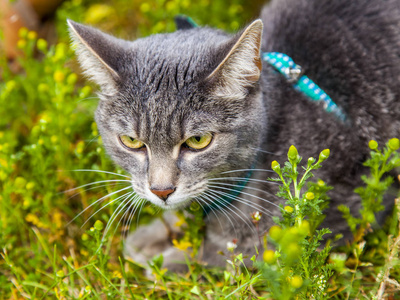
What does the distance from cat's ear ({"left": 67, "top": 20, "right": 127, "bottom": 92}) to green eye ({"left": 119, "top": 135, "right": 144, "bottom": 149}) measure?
0.23 meters

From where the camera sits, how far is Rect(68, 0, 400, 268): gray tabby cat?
167 cm

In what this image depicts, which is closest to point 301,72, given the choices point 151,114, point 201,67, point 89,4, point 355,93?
point 355,93

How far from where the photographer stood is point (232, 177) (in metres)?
1.79

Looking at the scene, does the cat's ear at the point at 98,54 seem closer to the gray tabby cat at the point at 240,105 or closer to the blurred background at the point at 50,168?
the gray tabby cat at the point at 240,105

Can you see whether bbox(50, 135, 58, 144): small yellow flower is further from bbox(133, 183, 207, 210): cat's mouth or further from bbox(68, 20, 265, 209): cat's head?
bbox(133, 183, 207, 210): cat's mouth

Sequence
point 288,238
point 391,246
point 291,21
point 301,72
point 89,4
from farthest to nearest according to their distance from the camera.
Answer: point 89,4, point 291,21, point 301,72, point 391,246, point 288,238

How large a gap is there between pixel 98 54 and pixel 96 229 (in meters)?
0.75

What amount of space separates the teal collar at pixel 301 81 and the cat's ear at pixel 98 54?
76 centimetres

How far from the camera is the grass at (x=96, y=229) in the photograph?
1466 millimetres

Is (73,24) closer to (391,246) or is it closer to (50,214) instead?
(50,214)

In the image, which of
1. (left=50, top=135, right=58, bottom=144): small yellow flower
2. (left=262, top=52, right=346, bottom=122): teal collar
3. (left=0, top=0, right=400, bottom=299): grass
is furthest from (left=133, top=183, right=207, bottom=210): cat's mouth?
(left=50, top=135, right=58, bottom=144): small yellow flower

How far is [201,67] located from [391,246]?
1.07 metres

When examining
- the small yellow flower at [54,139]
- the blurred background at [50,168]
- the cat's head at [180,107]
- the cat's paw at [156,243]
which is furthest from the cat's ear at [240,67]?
the small yellow flower at [54,139]

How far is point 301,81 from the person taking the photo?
1.97 m
